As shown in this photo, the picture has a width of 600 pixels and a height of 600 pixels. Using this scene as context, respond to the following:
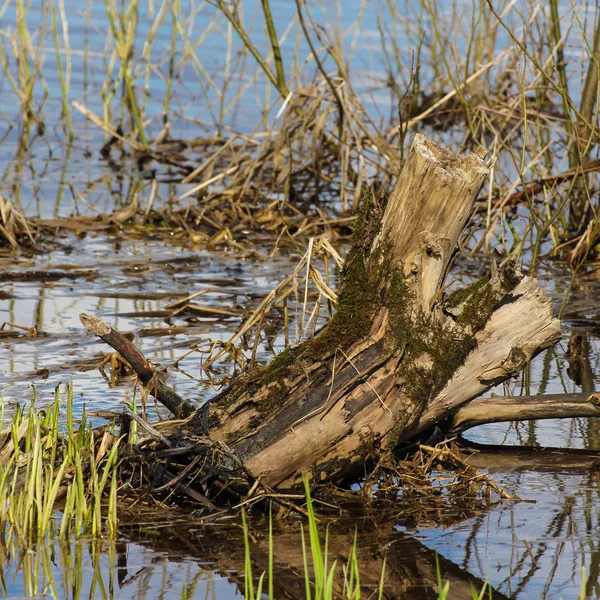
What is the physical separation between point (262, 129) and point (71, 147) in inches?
98.6

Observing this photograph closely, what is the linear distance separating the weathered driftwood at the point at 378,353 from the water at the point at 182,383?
0.31 meters

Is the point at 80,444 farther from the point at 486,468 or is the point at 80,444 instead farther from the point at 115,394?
the point at 486,468

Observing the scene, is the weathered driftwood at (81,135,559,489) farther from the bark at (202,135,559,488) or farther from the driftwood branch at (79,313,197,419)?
the driftwood branch at (79,313,197,419)

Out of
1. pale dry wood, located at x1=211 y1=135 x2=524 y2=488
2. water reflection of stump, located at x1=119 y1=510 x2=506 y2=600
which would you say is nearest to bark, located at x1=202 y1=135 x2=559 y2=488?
pale dry wood, located at x1=211 y1=135 x2=524 y2=488

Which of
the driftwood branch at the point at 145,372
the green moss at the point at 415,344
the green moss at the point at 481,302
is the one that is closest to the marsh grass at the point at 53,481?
the driftwood branch at the point at 145,372

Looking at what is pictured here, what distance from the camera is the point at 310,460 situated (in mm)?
4074

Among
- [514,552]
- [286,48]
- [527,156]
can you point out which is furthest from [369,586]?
[286,48]

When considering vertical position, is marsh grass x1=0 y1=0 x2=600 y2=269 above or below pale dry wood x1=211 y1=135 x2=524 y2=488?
above

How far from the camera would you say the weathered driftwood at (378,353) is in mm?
4078

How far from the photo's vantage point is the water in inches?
138

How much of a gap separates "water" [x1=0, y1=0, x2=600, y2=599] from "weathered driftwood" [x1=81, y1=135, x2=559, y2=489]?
31cm

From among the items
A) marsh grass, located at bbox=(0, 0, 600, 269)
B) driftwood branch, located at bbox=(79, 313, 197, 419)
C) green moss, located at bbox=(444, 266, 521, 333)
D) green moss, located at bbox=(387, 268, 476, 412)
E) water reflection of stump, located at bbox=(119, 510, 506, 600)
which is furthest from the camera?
marsh grass, located at bbox=(0, 0, 600, 269)

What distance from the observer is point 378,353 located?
13.6 ft

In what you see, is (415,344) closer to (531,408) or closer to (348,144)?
(531,408)
